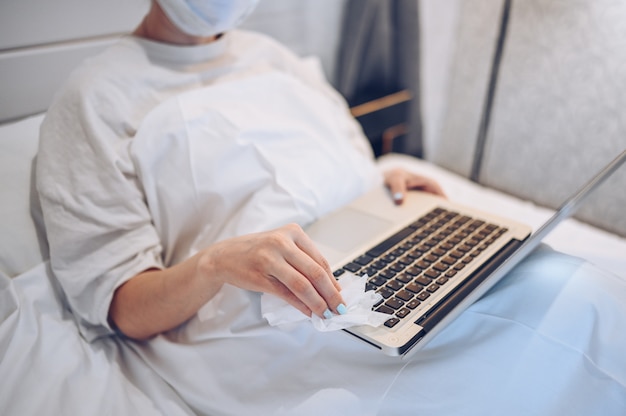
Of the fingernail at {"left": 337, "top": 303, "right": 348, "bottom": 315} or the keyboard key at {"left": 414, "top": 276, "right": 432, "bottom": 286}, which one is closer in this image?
the fingernail at {"left": 337, "top": 303, "right": 348, "bottom": 315}

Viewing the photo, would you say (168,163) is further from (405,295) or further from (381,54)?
(381,54)

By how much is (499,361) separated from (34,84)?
94 centimetres

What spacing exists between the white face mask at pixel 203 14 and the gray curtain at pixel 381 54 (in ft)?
2.31

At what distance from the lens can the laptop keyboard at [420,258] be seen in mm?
716

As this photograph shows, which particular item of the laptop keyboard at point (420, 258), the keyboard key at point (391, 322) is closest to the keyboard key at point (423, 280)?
the laptop keyboard at point (420, 258)

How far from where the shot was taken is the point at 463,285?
75 cm

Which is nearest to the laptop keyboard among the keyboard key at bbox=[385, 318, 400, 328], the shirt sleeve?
the keyboard key at bbox=[385, 318, 400, 328]

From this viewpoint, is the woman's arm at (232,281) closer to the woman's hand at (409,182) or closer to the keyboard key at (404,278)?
the keyboard key at (404,278)

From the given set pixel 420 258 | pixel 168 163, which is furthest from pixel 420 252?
pixel 168 163

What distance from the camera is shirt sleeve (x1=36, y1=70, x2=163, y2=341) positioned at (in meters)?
0.79

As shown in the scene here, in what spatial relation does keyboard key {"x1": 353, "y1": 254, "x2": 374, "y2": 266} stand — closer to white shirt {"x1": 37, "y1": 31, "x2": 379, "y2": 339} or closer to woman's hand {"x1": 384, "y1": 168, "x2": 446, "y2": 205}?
white shirt {"x1": 37, "y1": 31, "x2": 379, "y2": 339}

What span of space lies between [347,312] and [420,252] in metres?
0.23

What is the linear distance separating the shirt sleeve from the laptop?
12.4 inches

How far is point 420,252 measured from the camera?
84 centimetres
